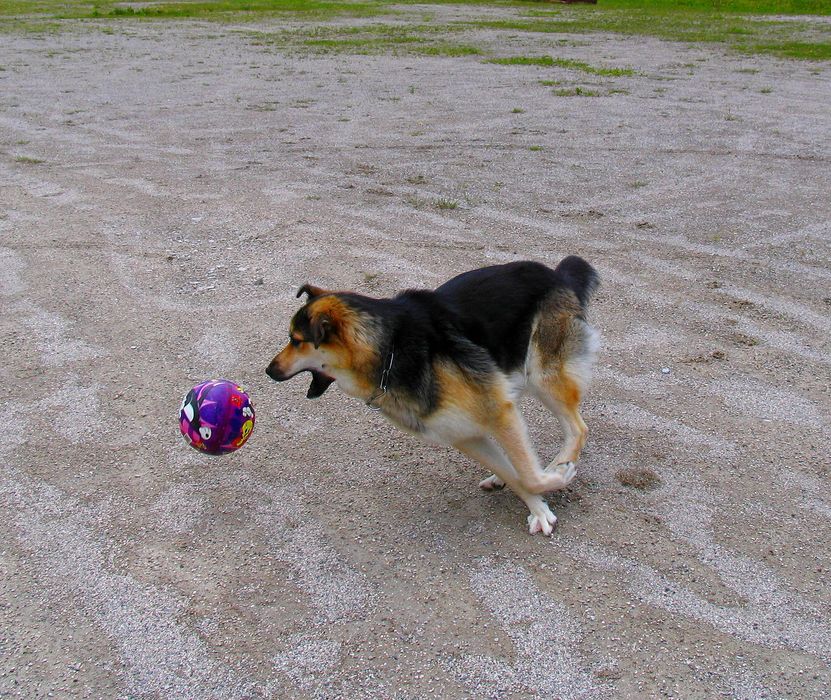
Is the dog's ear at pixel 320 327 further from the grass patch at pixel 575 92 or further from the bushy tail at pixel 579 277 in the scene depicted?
the grass patch at pixel 575 92

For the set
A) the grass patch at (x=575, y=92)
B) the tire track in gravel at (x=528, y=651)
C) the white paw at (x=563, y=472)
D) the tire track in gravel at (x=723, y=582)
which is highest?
the grass patch at (x=575, y=92)

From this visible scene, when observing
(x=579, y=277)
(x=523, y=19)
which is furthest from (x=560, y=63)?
(x=579, y=277)

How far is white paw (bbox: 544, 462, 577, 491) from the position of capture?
15.1 ft

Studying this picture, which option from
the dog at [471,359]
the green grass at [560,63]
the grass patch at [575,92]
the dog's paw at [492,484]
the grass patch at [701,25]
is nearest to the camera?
the dog at [471,359]

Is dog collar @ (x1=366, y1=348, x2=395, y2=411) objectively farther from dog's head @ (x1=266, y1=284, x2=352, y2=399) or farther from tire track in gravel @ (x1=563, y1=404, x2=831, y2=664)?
tire track in gravel @ (x1=563, y1=404, x2=831, y2=664)

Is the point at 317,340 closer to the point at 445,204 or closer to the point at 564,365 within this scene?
the point at 564,365

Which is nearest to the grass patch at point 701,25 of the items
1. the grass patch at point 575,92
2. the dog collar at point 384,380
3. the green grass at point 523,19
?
the green grass at point 523,19

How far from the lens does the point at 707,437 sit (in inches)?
210

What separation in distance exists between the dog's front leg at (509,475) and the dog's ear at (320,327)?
961 mm

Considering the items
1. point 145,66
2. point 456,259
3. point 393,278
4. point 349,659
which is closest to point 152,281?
point 393,278

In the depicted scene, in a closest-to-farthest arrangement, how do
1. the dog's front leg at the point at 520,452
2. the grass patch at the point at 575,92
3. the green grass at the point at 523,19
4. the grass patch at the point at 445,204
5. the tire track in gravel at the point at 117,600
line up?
1. the tire track in gravel at the point at 117,600
2. the dog's front leg at the point at 520,452
3. the grass patch at the point at 445,204
4. the grass patch at the point at 575,92
5. the green grass at the point at 523,19

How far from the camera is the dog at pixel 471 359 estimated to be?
4262 millimetres

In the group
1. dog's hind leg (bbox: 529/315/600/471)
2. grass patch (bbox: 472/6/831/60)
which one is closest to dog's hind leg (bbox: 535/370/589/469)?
dog's hind leg (bbox: 529/315/600/471)

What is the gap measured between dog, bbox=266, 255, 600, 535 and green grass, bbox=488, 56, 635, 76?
16385mm
